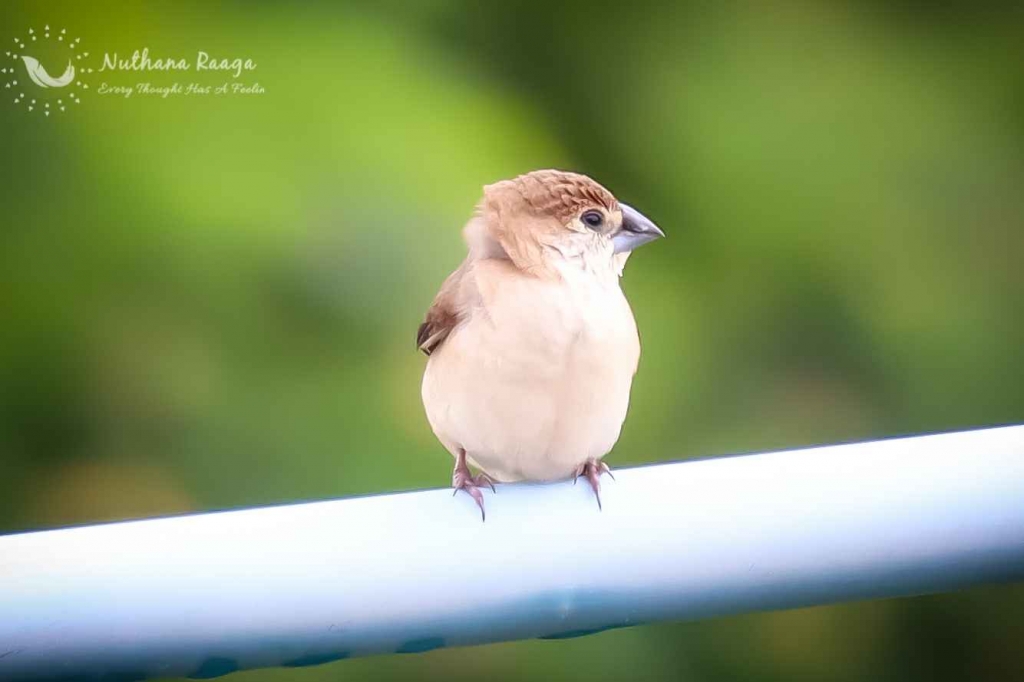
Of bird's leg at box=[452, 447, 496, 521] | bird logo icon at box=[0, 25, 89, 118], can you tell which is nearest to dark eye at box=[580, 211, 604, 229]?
bird's leg at box=[452, 447, 496, 521]

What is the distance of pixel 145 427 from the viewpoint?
51.2 inches

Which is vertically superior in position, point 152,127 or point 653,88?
point 653,88

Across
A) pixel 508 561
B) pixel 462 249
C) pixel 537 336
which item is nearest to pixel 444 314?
pixel 537 336

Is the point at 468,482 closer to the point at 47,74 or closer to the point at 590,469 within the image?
the point at 590,469

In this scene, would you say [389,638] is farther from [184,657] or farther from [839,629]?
[839,629]

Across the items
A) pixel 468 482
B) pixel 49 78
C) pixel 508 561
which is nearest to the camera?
pixel 508 561

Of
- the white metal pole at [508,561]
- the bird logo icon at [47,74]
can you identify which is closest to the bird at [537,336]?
the white metal pole at [508,561]

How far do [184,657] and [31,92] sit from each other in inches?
32.2

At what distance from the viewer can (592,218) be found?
1.03 meters

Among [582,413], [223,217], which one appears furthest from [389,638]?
[223,217]

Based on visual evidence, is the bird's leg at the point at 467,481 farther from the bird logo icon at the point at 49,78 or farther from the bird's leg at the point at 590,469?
the bird logo icon at the point at 49,78

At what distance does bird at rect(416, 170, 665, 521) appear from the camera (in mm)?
963

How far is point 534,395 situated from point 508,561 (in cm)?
32

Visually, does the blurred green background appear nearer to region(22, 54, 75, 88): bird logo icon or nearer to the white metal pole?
region(22, 54, 75, 88): bird logo icon
